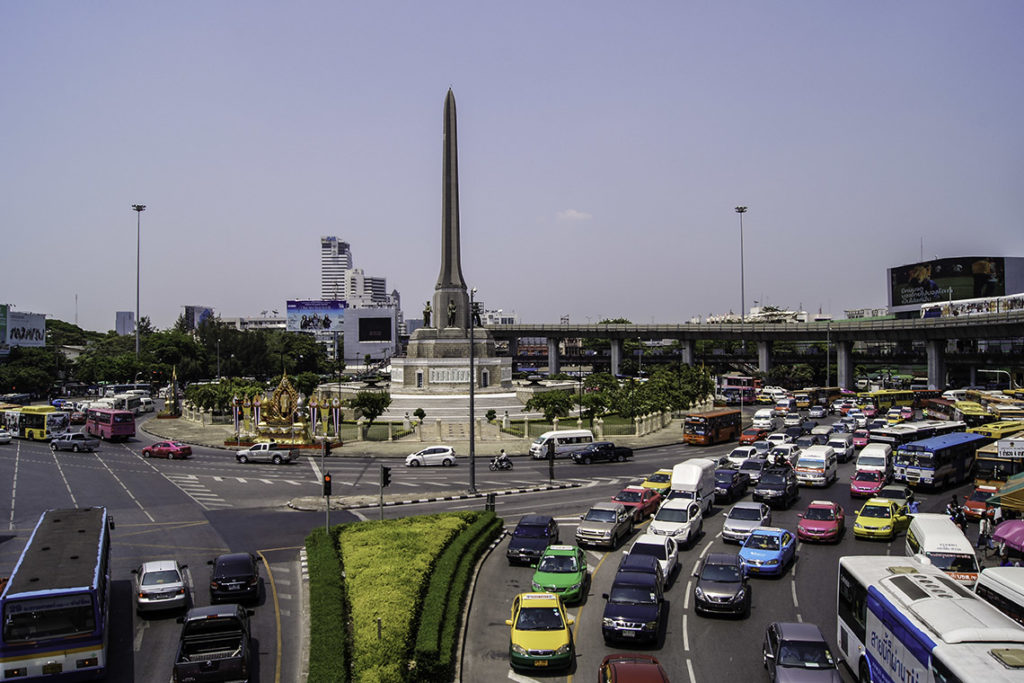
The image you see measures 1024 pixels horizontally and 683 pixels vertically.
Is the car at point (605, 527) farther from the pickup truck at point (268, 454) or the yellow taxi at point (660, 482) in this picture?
the pickup truck at point (268, 454)

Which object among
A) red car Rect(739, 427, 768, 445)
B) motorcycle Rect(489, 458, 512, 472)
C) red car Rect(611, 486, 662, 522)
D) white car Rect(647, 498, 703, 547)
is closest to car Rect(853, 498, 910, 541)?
white car Rect(647, 498, 703, 547)

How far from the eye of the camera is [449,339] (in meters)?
81.0

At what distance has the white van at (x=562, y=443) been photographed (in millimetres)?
48844

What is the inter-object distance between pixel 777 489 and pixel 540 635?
17.9 metres

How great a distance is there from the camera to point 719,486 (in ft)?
109

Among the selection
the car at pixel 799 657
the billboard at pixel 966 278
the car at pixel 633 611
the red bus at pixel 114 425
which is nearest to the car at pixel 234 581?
the car at pixel 633 611

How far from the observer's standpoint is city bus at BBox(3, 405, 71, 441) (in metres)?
59.4

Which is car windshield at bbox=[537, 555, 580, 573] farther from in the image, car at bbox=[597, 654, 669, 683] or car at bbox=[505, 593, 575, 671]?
car at bbox=[597, 654, 669, 683]

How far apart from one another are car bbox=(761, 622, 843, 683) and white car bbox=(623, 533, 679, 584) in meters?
5.58

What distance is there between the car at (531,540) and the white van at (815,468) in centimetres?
1671

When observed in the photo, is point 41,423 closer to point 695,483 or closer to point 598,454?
point 598,454

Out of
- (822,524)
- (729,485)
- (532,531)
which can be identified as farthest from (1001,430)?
(532,531)

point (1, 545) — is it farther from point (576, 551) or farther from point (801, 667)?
point (801, 667)

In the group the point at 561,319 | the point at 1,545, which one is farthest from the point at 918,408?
the point at 561,319
